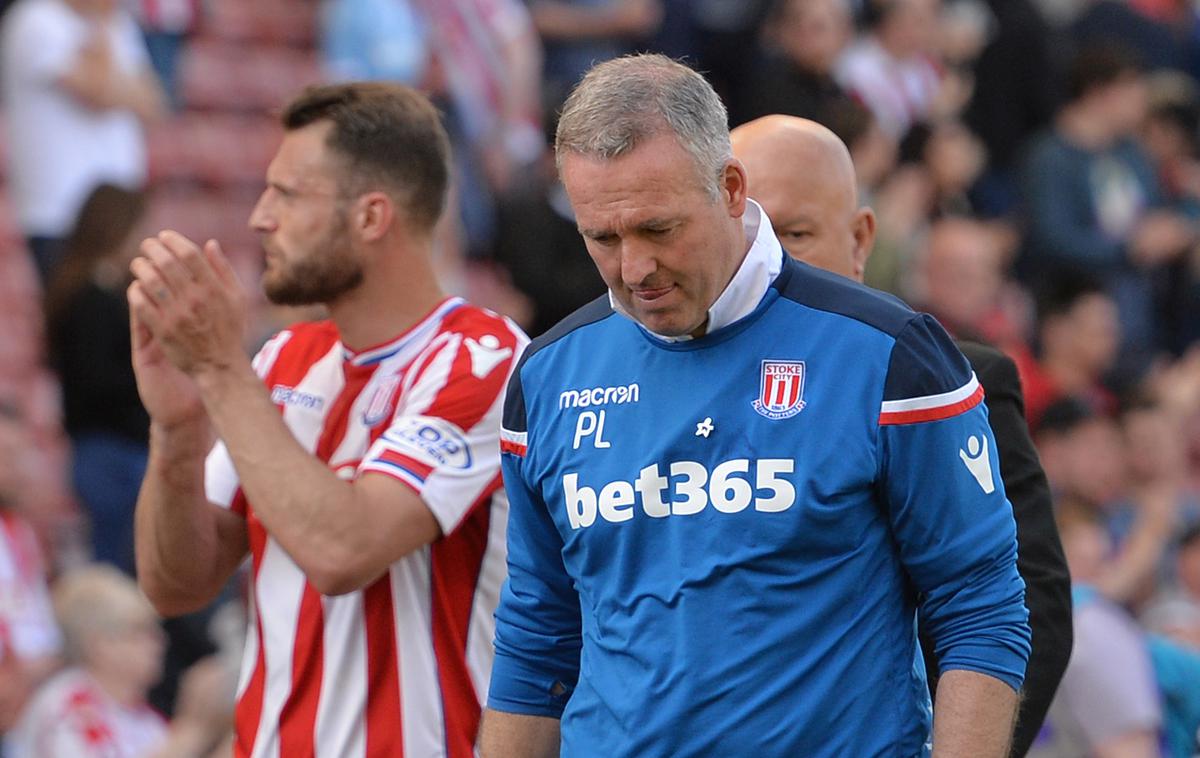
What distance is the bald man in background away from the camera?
4137 millimetres

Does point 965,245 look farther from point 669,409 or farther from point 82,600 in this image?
point 669,409

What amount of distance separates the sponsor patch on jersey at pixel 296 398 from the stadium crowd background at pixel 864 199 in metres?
3.57

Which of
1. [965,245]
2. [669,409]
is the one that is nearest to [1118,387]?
[965,245]

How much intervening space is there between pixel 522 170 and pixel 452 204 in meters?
0.59

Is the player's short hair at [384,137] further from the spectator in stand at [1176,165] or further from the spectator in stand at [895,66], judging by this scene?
the spectator in stand at [1176,165]

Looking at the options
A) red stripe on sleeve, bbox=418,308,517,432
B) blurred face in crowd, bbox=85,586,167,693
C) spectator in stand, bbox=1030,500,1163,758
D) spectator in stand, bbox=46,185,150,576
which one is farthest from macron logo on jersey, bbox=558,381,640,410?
spectator in stand, bbox=46,185,150,576

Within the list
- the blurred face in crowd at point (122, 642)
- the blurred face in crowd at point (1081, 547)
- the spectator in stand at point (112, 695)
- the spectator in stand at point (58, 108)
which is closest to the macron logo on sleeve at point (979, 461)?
the spectator in stand at point (112, 695)

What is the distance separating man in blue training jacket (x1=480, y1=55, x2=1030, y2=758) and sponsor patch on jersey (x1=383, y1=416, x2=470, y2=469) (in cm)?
78

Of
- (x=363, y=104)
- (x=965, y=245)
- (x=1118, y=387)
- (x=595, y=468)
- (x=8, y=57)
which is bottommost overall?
(x=1118, y=387)

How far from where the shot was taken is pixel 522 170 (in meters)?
11.4

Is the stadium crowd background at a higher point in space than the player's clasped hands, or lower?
lower

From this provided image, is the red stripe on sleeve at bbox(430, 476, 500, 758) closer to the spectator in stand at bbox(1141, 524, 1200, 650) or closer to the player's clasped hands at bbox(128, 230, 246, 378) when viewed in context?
the player's clasped hands at bbox(128, 230, 246, 378)

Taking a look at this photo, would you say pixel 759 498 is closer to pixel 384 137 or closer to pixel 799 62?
pixel 384 137

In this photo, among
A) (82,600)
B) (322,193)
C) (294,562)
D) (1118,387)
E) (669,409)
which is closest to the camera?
(669,409)
